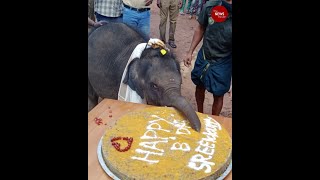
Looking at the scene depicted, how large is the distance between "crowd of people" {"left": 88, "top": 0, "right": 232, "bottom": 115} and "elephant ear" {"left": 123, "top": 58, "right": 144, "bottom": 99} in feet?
0.75

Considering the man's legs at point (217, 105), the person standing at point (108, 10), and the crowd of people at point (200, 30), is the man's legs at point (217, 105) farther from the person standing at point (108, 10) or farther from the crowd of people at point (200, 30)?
the person standing at point (108, 10)

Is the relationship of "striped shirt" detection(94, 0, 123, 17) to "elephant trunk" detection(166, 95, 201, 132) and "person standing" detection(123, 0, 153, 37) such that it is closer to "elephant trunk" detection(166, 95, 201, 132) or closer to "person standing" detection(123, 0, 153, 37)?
"person standing" detection(123, 0, 153, 37)

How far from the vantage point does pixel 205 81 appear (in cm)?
269

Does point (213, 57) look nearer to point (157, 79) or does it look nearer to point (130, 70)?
point (157, 79)

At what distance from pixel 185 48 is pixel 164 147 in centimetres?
74

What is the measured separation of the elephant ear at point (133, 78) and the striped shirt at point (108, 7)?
0.34 meters

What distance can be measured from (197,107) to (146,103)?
1.11 ft

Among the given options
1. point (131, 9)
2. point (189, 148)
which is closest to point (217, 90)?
point (189, 148)

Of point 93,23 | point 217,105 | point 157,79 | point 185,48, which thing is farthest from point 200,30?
point 93,23

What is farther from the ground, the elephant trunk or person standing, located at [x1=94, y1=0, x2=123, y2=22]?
person standing, located at [x1=94, y1=0, x2=123, y2=22]

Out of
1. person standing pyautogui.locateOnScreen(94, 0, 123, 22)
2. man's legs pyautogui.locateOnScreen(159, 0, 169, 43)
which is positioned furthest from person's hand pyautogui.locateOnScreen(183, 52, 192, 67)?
person standing pyautogui.locateOnScreen(94, 0, 123, 22)

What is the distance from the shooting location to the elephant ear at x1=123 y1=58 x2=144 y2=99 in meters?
2.74

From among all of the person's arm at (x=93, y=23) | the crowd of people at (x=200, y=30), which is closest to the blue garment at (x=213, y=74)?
the crowd of people at (x=200, y=30)

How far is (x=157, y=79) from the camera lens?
8.64 ft
